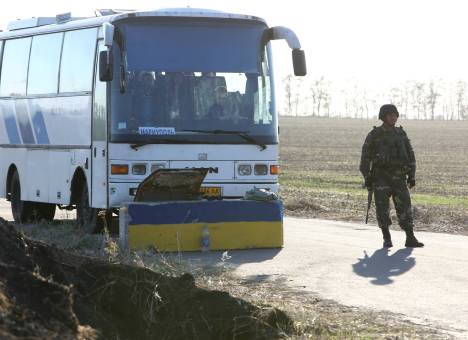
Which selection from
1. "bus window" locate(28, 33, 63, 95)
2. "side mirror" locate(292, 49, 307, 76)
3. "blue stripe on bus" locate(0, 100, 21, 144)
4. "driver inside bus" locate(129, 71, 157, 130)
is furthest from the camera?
"blue stripe on bus" locate(0, 100, 21, 144)

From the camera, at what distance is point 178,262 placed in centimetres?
1238

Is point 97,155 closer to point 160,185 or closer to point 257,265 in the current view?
point 160,185

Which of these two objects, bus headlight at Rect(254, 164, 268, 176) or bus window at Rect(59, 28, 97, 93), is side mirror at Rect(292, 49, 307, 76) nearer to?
bus headlight at Rect(254, 164, 268, 176)

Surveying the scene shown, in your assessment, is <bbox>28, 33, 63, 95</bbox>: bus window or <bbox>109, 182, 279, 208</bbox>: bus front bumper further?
<bbox>28, 33, 63, 95</bbox>: bus window

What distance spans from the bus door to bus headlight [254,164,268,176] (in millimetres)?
2128

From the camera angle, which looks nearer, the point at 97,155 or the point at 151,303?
the point at 151,303

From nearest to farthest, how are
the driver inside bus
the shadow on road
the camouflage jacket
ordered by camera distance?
the shadow on road, the camouflage jacket, the driver inside bus

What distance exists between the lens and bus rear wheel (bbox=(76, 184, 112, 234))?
17047 millimetres

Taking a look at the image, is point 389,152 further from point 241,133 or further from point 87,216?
point 87,216

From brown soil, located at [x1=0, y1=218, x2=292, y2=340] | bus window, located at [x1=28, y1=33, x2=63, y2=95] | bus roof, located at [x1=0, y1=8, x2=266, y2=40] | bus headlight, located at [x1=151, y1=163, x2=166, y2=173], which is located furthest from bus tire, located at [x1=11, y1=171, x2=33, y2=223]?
brown soil, located at [x1=0, y1=218, x2=292, y2=340]

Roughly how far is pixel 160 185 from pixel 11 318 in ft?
31.3

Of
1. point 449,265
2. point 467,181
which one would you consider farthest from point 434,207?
point 467,181

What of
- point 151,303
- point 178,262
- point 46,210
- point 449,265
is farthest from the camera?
point 46,210

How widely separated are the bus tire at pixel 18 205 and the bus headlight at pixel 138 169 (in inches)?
189
